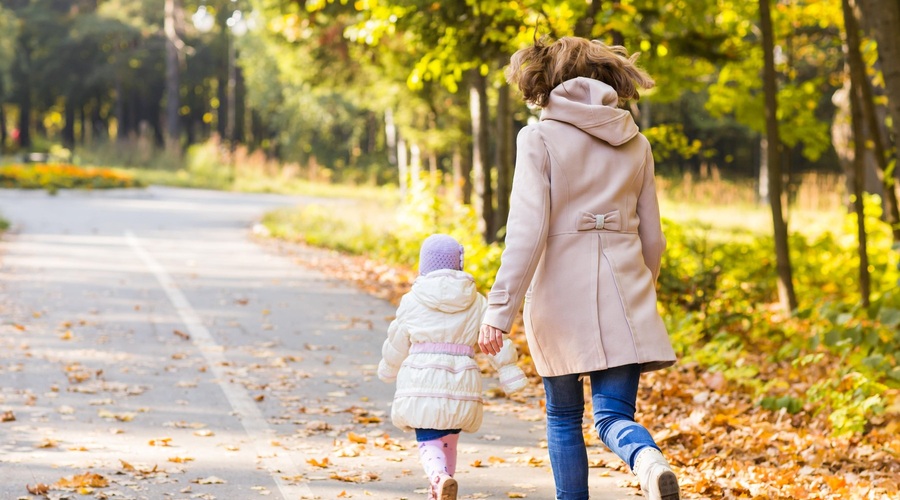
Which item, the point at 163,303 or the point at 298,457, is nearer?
the point at 298,457

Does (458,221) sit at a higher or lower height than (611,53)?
lower

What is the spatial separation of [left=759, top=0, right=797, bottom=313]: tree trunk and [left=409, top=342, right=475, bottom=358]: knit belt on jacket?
7460 mm

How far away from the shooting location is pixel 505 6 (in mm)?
10711

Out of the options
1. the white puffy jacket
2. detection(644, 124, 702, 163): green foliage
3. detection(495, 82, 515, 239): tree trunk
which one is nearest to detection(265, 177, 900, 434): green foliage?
detection(495, 82, 515, 239): tree trunk

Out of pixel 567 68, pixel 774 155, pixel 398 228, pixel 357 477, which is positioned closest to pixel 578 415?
Answer: pixel 567 68

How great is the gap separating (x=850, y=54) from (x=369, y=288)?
6458 millimetres

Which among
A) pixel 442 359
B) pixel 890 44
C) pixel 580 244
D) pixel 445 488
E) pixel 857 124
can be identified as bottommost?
pixel 445 488

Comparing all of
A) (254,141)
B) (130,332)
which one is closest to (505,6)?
(130,332)

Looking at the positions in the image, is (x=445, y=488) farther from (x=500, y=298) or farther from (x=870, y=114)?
(x=870, y=114)

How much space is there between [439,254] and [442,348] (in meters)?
0.38

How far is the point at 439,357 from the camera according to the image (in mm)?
4445

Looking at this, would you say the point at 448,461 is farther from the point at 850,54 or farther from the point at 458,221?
the point at 458,221

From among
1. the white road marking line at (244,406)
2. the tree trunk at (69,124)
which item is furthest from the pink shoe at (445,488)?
the tree trunk at (69,124)

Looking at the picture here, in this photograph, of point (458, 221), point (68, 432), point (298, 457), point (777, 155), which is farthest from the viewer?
point (458, 221)
